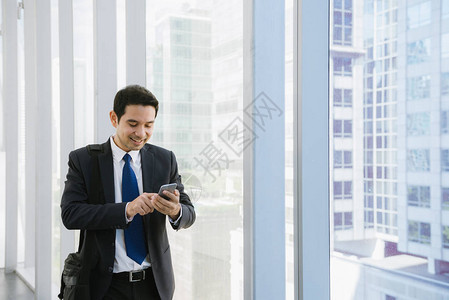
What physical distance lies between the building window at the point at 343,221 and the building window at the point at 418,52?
698 millimetres

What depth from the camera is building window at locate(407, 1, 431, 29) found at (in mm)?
1631

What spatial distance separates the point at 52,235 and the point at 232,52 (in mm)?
2999

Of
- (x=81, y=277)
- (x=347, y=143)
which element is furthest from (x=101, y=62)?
(x=347, y=143)

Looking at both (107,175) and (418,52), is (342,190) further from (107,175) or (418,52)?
(107,175)

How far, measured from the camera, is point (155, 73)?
319cm

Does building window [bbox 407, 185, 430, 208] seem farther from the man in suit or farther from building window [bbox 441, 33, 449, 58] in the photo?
the man in suit

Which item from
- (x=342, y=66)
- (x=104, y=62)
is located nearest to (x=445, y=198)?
(x=342, y=66)

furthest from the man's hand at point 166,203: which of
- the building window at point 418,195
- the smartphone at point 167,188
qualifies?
the building window at point 418,195

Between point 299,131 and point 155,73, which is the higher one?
point 155,73

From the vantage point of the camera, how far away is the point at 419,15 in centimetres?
167

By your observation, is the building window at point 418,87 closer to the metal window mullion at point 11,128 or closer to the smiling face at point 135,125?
the smiling face at point 135,125

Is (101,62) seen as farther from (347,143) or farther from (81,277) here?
(347,143)

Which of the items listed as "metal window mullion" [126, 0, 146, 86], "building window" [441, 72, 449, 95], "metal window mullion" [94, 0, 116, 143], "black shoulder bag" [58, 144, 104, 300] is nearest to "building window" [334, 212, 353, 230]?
"building window" [441, 72, 449, 95]

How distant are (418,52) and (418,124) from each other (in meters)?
0.26
